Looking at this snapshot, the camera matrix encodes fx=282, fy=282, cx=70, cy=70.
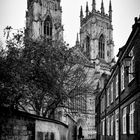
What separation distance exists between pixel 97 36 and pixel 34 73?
60712 mm

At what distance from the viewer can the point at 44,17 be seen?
71.8 m

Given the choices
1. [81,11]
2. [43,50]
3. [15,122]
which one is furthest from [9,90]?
[81,11]

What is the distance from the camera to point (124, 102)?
17234 millimetres

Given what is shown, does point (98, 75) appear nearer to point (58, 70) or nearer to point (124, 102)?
point (58, 70)

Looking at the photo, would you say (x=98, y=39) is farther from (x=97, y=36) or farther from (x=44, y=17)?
(x=44, y=17)

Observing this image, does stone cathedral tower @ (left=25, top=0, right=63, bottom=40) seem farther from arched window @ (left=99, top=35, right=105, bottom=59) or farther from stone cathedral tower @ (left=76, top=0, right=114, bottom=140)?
arched window @ (left=99, top=35, right=105, bottom=59)

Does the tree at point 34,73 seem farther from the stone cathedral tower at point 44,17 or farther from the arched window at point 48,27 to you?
the arched window at point 48,27

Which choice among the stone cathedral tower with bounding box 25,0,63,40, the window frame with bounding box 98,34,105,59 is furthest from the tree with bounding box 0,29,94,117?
the window frame with bounding box 98,34,105,59

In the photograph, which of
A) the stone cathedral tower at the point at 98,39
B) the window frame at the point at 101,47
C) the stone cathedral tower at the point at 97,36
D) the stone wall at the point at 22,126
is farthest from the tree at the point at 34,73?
the window frame at the point at 101,47

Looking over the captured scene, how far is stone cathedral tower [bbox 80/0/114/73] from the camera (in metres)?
75.4

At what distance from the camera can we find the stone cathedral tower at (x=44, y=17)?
69062mm

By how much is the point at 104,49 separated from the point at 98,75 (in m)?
12.3

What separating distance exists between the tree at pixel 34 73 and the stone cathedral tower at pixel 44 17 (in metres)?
41.7

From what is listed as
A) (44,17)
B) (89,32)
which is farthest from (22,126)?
(89,32)
